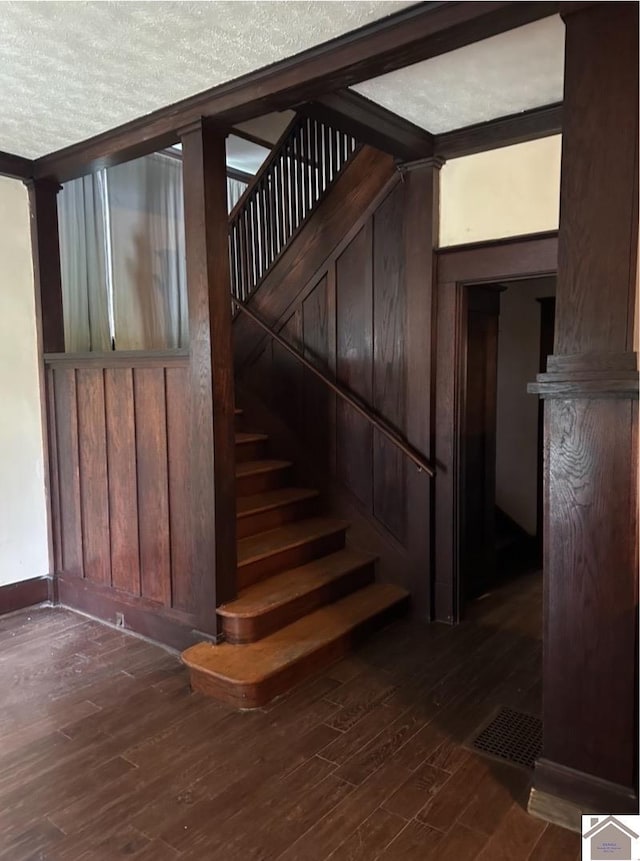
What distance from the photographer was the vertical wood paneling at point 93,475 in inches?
143

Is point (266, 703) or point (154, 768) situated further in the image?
point (266, 703)

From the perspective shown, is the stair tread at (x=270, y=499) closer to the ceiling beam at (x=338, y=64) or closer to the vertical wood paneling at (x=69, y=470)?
the vertical wood paneling at (x=69, y=470)

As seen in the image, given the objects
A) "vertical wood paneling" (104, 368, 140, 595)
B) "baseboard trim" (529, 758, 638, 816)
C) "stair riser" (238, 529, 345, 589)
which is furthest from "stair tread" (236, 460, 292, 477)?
"baseboard trim" (529, 758, 638, 816)

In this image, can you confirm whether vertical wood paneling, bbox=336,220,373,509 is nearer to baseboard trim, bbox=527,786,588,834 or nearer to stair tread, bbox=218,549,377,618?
stair tread, bbox=218,549,377,618

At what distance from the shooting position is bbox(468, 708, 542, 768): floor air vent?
240 centimetres

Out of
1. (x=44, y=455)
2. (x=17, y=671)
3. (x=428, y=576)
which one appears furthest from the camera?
(x=44, y=455)

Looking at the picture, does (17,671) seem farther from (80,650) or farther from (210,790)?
(210,790)

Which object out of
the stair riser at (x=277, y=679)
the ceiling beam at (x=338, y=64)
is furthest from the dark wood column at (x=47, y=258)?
the stair riser at (x=277, y=679)

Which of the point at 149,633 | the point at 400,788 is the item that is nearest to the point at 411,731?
the point at 400,788

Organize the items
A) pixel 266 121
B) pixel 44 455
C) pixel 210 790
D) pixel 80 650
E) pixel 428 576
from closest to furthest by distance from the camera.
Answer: pixel 210 790, pixel 80 650, pixel 428 576, pixel 44 455, pixel 266 121

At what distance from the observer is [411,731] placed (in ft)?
8.44

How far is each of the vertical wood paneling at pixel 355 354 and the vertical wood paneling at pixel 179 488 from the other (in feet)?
3.83

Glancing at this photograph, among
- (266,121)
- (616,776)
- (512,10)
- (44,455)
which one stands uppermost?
(266,121)

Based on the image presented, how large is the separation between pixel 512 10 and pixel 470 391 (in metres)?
2.21
